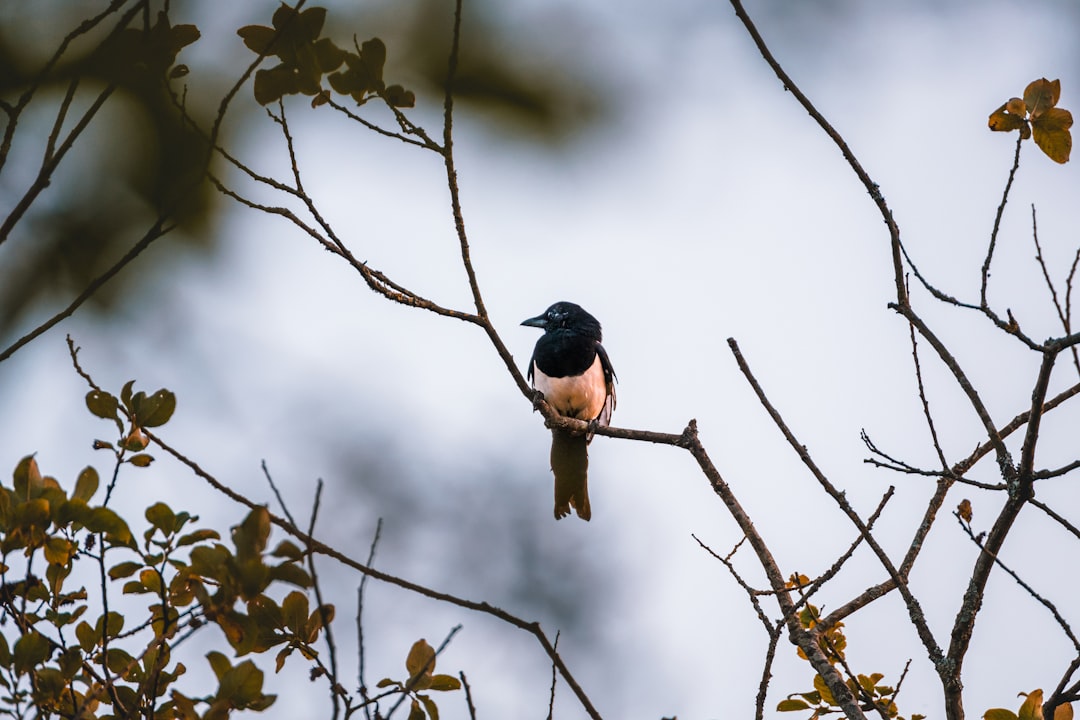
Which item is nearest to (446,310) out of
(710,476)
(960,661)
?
(710,476)

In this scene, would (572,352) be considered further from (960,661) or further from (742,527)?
(960,661)

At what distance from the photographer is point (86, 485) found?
6.37 ft

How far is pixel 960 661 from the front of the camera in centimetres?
280

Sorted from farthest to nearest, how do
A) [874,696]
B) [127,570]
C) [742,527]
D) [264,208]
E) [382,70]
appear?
1. [742,527]
2. [874,696]
3. [264,208]
4. [127,570]
5. [382,70]

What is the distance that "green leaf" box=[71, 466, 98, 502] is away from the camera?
194 cm

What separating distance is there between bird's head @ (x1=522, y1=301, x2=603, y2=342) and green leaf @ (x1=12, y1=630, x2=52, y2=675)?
15.0 feet

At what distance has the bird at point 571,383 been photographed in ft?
19.7

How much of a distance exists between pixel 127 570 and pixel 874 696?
2.15m

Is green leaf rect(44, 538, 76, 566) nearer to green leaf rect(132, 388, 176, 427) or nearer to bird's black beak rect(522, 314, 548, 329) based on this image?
green leaf rect(132, 388, 176, 427)

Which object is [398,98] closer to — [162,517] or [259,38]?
[259,38]

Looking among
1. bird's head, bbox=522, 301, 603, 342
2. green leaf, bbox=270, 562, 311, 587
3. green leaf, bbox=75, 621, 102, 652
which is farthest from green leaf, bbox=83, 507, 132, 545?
bird's head, bbox=522, 301, 603, 342

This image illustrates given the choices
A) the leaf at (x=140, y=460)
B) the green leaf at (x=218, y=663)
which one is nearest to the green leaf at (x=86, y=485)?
the leaf at (x=140, y=460)

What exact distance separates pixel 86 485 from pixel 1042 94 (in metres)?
2.19

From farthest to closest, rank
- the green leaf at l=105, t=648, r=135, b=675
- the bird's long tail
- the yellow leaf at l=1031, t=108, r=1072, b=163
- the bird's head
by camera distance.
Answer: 1. the bird's head
2. the bird's long tail
3. the yellow leaf at l=1031, t=108, r=1072, b=163
4. the green leaf at l=105, t=648, r=135, b=675
